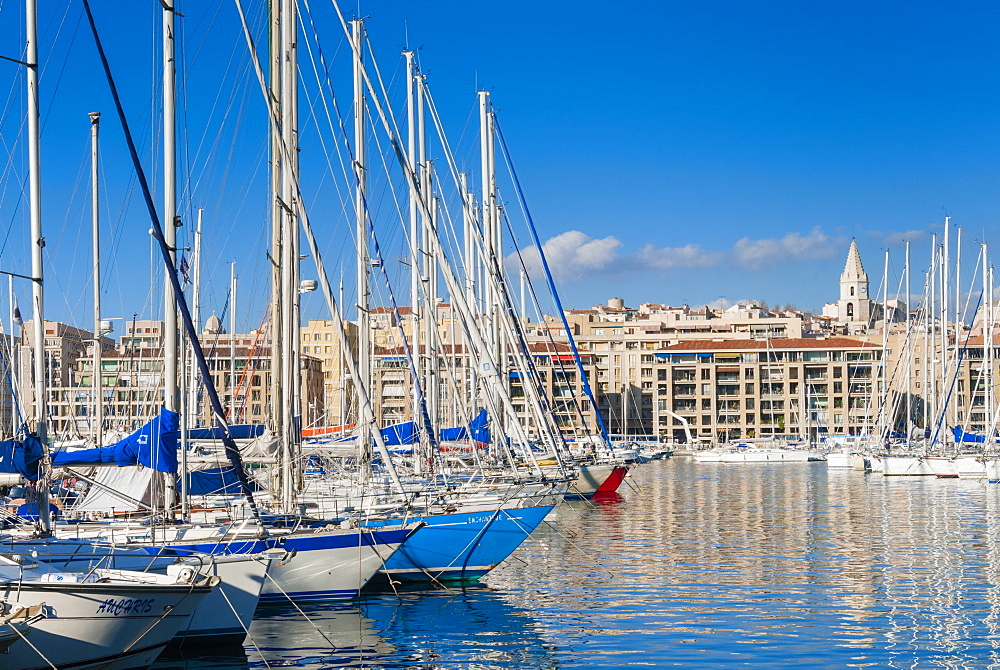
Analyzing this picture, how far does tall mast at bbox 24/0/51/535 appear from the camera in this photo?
1738 cm

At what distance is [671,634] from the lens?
19266 mm

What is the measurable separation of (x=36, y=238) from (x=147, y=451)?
3.59m

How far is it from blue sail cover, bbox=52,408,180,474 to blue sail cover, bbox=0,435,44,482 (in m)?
0.94

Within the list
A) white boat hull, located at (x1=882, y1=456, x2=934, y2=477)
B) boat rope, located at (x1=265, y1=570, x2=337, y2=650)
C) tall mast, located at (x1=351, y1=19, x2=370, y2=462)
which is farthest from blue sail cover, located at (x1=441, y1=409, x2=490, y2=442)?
white boat hull, located at (x1=882, y1=456, x2=934, y2=477)

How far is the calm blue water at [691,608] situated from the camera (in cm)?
1786

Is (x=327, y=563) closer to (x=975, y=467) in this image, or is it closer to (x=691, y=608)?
(x=691, y=608)

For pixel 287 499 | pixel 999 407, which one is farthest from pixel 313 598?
pixel 999 407

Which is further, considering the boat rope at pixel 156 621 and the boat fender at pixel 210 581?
the boat fender at pixel 210 581

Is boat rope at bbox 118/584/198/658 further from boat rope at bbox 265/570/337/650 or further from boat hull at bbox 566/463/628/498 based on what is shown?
boat hull at bbox 566/463/628/498

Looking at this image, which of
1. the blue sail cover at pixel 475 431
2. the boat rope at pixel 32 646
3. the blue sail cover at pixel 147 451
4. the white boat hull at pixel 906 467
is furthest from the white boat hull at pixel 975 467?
the boat rope at pixel 32 646

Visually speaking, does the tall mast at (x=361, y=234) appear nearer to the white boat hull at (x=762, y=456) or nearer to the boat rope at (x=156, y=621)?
the boat rope at (x=156, y=621)

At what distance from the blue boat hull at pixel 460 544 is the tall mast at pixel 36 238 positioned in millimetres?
6977

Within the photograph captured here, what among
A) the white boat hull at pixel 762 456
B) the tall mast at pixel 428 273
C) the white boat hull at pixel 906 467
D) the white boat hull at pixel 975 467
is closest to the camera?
the tall mast at pixel 428 273

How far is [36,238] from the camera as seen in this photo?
17.6 meters
